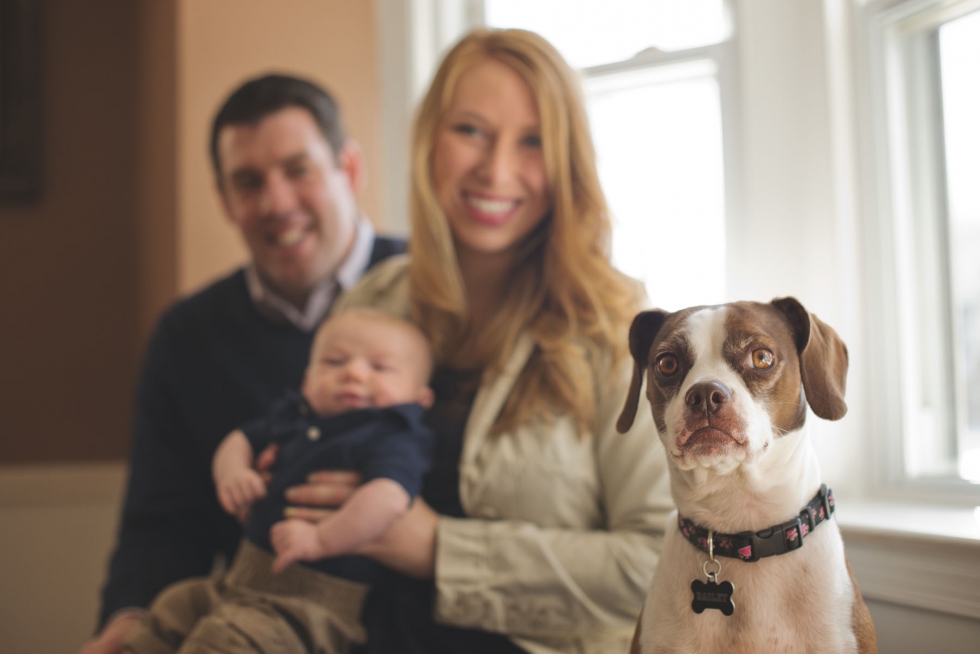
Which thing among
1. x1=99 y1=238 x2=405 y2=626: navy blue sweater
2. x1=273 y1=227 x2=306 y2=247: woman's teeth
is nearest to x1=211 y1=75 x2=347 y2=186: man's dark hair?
x1=273 y1=227 x2=306 y2=247: woman's teeth

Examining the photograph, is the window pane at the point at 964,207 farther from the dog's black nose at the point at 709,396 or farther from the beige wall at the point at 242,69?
the beige wall at the point at 242,69

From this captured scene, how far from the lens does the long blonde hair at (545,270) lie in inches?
50.4

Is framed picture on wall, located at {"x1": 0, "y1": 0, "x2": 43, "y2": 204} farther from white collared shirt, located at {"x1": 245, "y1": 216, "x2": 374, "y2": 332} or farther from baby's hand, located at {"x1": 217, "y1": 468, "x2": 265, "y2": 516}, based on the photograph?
baby's hand, located at {"x1": 217, "y1": 468, "x2": 265, "y2": 516}

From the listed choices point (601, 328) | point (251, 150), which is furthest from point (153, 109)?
point (601, 328)

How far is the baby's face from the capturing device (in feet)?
4.25

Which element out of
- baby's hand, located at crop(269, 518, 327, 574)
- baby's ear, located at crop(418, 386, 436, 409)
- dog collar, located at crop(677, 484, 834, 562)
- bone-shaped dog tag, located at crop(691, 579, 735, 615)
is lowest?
baby's hand, located at crop(269, 518, 327, 574)

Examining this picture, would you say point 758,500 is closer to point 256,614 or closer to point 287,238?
point 256,614

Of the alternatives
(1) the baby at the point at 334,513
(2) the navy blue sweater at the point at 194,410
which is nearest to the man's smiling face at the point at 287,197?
(2) the navy blue sweater at the point at 194,410

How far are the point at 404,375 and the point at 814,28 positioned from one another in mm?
1001

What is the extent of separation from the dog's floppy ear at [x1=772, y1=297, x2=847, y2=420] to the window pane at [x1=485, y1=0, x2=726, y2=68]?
0.98 m

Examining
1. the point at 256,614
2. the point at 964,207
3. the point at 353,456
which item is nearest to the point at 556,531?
the point at 353,456

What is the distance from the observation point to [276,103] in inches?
74.8

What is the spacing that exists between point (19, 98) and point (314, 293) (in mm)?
1640

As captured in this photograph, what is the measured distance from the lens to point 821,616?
2.37 ft
